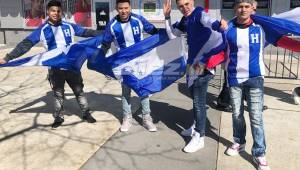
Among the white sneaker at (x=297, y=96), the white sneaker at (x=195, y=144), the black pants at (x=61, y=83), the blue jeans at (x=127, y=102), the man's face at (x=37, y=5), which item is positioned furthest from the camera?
the man's face at (x=37, y=5)

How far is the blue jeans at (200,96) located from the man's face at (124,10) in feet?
4.52

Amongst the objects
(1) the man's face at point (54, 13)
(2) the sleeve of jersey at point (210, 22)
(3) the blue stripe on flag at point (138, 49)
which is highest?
(1) the man's face at point (54, 13)

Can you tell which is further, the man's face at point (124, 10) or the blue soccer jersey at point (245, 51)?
the man's face at point (124, 10)

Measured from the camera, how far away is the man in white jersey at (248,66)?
4090mm

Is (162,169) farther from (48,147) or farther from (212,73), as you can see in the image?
(48,147)

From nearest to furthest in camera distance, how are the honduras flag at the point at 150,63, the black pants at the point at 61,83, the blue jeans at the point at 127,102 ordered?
the honduras flag at the point at 150,63 → the blue jeans at the point at 127,102 → the black pants at the point at 61,83

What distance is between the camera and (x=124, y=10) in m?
5.12

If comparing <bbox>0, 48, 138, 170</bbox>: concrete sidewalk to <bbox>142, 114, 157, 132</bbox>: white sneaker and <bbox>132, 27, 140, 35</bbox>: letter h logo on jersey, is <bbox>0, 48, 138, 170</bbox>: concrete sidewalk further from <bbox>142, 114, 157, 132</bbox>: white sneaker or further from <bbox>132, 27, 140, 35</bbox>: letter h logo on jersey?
<bbox>132, 27, 140, 35</bbox>: letter h logo on jersey

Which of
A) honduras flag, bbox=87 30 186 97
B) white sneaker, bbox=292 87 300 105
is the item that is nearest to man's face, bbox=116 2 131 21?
honduras flag, bbox=87 30 186 97

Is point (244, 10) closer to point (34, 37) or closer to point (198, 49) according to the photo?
point (198, 49)

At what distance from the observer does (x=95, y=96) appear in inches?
291

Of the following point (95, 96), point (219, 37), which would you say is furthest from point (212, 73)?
point (95, 96)

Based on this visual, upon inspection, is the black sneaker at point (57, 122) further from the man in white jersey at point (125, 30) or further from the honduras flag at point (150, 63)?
the honduras flag at point (150, 63)

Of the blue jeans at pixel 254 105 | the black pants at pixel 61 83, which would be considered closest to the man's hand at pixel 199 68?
the blue jeans at pixel 254 105
